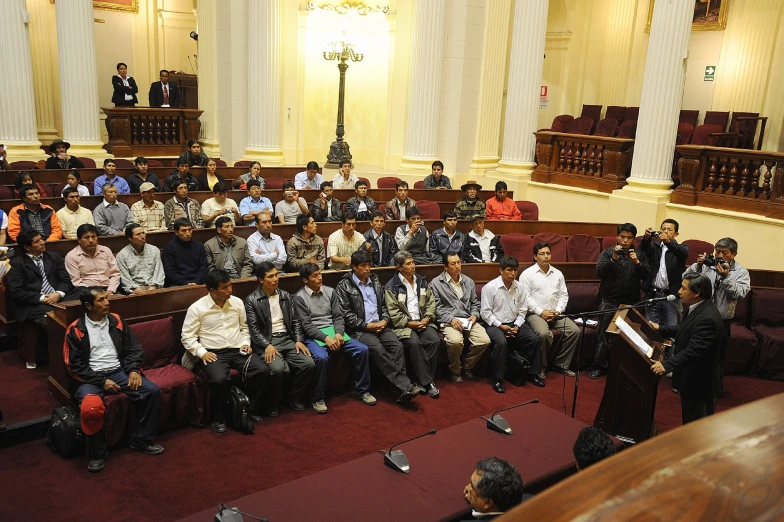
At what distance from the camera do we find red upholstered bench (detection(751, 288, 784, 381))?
20.4 ft

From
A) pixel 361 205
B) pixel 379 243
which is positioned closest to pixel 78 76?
pixel 361 205

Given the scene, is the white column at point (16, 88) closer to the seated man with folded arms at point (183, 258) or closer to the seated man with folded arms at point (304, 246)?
the seated man with folded arms at point (183, 258)

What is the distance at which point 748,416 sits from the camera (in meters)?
1.04

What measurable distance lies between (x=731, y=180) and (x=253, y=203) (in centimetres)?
586

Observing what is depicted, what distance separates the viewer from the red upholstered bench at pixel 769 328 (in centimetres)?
623

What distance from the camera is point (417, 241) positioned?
23.9 feet

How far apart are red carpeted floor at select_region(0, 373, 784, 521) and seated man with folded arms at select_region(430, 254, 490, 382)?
24 centimetres

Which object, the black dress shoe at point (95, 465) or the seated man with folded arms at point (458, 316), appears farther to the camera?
the seated man with folded arms at point (458, 316)

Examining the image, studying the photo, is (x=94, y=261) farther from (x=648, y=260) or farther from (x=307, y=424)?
(x=648, y=260)

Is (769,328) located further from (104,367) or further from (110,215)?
(110,215)

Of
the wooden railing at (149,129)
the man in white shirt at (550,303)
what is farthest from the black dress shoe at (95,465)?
the wooden railing at (149,129)

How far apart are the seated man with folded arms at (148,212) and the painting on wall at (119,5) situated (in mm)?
8865

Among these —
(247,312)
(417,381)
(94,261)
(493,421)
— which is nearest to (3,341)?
(94,261)

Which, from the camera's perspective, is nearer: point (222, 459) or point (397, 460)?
point (397, 460)
